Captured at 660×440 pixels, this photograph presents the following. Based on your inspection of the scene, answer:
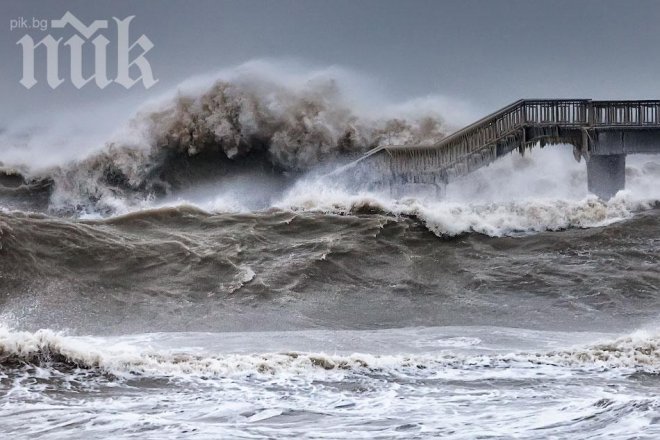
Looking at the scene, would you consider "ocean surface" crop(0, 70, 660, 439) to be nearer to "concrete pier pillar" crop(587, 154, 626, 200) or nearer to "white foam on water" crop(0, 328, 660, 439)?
"white foam on water" crop(0, 328, 660, 439)

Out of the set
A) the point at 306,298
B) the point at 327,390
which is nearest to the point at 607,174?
the point at 306,298

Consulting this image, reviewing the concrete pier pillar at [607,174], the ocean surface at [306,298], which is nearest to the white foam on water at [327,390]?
the ocean surface at [306,298]

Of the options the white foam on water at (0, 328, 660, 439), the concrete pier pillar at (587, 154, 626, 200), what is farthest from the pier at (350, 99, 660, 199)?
the white foam on water at (0, 328, 660, 439)

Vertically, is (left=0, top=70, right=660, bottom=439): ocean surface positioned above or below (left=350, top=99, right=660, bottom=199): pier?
below

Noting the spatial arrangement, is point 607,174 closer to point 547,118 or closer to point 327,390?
point 547,118

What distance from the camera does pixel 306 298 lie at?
14242mm

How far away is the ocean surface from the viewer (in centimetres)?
818

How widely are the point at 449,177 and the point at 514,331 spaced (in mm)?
10019

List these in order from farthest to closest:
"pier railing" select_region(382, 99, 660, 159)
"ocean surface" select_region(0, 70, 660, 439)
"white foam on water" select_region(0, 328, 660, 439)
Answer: "pier railing" select_region(382, 99, 660, 159) < "ocean surface" select_region(0, 70, 660, 439) < "white foam on water" select_region(0, 328, 660, 439)

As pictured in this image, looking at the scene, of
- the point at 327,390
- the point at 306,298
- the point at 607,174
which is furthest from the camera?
the point at 607,174

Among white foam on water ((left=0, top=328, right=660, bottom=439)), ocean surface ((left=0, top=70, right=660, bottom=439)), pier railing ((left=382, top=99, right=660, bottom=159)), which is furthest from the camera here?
pier railing ((left=382, top=99, right=660, bottom=159))

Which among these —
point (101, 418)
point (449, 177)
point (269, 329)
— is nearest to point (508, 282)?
point (269, 329)

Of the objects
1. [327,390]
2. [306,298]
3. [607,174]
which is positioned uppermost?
[607,174]

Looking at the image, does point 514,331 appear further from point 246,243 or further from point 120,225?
point 120,225
